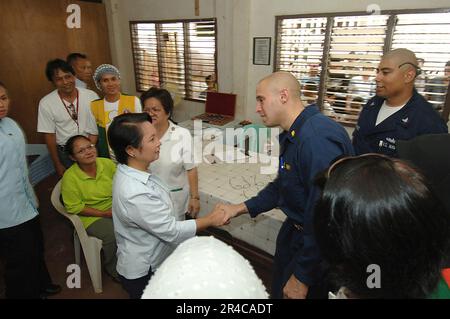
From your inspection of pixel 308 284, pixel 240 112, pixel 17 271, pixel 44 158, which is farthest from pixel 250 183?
pixel 44 158

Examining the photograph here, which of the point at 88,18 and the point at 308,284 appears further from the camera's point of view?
the point at 88,18

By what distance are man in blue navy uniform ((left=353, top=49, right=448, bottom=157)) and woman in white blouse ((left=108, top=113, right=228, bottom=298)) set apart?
1.35 metres

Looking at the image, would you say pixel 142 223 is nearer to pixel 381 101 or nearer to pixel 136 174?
pixel 136 174

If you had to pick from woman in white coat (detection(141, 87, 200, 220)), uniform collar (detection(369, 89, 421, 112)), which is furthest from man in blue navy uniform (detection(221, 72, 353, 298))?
uniform collar (detection(369, 89, 421, 112))

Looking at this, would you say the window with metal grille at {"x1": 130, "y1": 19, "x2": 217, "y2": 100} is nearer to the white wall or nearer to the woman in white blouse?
the white wall

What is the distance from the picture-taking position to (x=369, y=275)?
519 mm

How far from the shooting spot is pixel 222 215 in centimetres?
156

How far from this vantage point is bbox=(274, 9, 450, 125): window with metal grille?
2885mm

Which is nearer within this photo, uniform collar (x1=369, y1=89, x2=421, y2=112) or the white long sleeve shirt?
the white long sleeve shirt

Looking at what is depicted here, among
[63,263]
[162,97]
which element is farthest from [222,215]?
[63,263]

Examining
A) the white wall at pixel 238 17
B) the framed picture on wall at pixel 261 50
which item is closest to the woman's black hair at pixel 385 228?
the white wall at pixel 238 17

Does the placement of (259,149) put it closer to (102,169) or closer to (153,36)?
(102,169)

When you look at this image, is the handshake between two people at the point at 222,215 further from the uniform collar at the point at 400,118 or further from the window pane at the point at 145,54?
the window pane at the point at 145,54

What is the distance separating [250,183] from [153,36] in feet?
12.6
